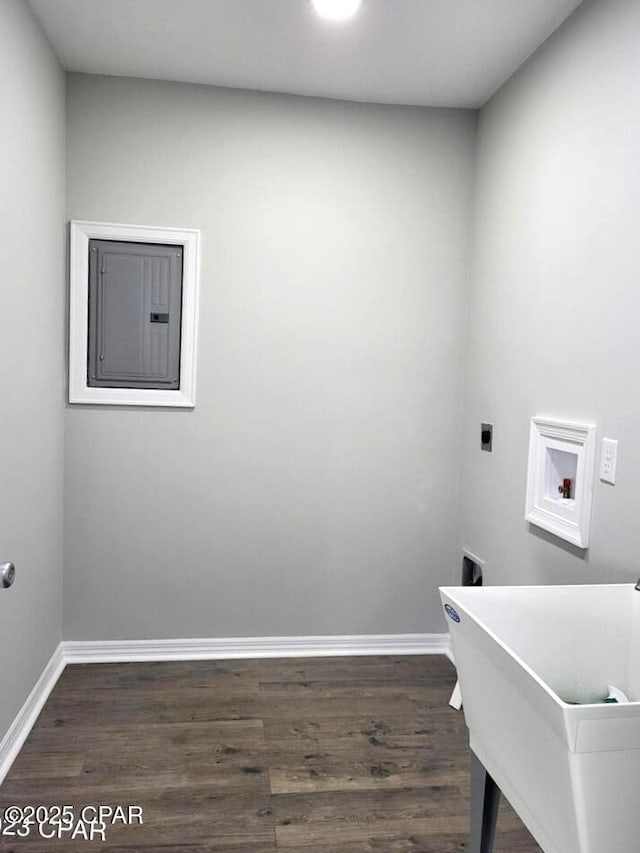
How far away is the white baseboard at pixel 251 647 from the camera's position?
9.93ft

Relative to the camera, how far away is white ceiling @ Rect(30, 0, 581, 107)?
2.28 metres

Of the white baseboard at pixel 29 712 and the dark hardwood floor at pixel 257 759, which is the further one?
the white baseboard at pixel 29 712

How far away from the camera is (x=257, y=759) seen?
2293mm

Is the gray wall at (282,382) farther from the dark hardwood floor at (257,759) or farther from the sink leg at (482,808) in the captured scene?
the sink leg at (482,808)

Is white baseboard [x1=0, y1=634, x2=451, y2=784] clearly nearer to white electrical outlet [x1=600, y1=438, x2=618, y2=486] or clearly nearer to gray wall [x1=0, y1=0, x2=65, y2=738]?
gray wall [x1=0, y1=0, x2=65, y2=738]

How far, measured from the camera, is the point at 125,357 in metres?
2.94

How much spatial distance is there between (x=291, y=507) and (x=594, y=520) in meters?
1.45

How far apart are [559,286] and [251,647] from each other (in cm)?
209

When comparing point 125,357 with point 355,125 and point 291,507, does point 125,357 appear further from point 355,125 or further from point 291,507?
point 355,125

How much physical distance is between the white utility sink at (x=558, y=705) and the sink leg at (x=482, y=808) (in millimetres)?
83

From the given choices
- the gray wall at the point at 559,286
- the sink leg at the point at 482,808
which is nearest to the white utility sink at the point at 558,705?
the sink leg at the point at 482,808

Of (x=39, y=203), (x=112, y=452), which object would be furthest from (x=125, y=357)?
(x=39, y=203)

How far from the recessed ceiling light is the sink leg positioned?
230 centimetres

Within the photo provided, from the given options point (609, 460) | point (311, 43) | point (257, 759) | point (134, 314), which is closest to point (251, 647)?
point (257, 759)
